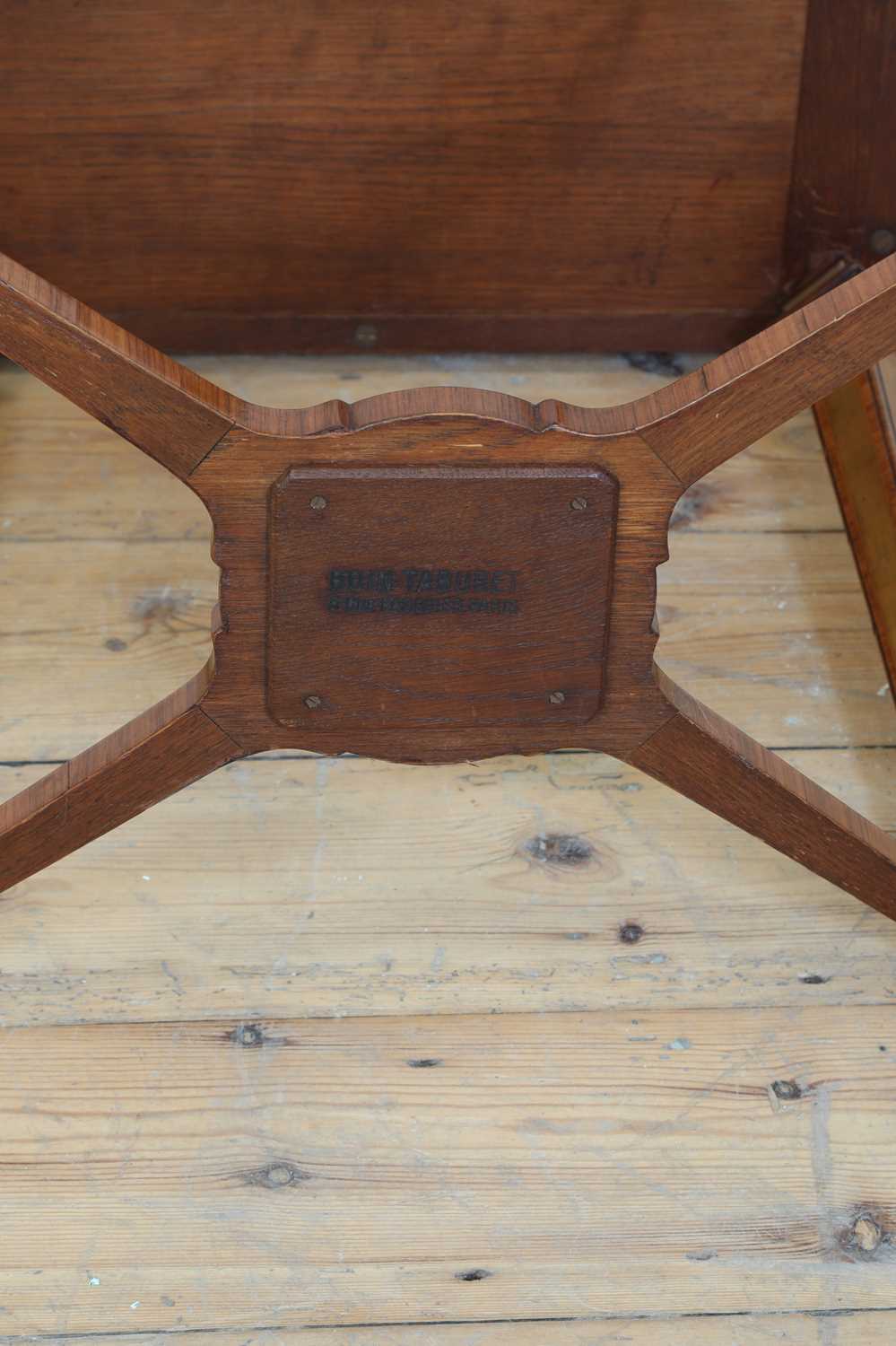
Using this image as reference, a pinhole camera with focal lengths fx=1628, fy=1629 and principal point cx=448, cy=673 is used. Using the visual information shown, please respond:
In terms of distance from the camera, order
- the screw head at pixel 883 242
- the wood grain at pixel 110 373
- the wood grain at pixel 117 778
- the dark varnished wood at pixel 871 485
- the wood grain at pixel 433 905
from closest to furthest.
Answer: the wood grain at pixel 110 373, the wood grain at pixel 117 778, the wood grain at pixel 433 905, the dark varnished wood at pixel 871 485, the screw head at pixel 883 242

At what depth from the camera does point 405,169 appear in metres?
1.42

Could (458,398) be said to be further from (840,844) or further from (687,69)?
(687,69)

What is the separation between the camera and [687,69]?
1.39 meters

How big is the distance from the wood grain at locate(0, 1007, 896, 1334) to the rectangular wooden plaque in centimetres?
23

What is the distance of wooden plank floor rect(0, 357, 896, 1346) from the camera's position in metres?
0.93

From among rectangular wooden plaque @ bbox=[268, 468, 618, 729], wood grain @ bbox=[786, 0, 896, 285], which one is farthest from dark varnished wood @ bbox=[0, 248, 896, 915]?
wood grain @ bbox=[786, 0, 896, 285]

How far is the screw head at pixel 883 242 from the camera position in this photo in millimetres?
1432

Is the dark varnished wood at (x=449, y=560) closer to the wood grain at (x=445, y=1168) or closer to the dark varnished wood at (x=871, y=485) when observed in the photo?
the wood grain at (x=445, y=1168)

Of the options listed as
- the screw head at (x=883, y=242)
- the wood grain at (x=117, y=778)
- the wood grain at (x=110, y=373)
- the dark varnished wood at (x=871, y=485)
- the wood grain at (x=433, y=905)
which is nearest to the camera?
the wood grain at (x=110, y=373)

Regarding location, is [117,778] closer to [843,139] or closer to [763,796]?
[763,796]

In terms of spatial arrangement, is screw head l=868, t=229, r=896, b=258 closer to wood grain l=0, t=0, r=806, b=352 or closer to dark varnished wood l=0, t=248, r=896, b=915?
wood grain l=0, t=0, r=806, b=352

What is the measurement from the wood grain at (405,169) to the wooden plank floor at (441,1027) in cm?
28

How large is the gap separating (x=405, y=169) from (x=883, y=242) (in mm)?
427

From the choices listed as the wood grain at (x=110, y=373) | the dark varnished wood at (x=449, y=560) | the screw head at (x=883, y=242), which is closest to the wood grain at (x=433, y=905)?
the dark varnished wood at (x=449, y=560)
